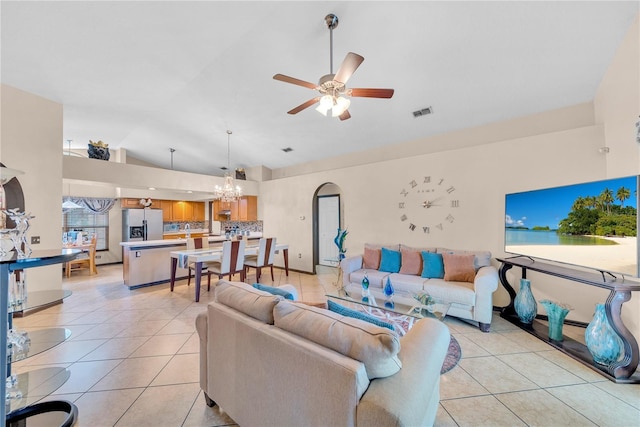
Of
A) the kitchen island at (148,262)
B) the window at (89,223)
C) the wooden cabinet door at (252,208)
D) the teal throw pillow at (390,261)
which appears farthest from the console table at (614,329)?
the window at (89,223)

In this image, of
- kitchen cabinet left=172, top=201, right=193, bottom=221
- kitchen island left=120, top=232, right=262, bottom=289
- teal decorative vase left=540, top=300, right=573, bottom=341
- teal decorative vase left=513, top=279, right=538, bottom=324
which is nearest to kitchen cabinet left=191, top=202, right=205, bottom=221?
kitchen cabinet left=172, top=201, right=193, bottom=221

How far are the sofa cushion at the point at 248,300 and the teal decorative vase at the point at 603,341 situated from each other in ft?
9.16

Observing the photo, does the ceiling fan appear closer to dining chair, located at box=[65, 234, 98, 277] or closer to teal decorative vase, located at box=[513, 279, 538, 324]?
teal decorative vase, located at box=[513, 279, 538, 324]

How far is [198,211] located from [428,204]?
7680mm

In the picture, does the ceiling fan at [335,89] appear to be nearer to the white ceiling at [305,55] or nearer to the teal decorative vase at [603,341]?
the white ceiling at [305,55]

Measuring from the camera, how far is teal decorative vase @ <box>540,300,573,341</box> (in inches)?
105

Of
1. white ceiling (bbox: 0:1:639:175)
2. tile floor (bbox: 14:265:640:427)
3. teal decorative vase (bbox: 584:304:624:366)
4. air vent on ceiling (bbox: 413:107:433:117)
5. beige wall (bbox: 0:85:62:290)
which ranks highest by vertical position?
white ceiling (bbox: 0:1:639:175)

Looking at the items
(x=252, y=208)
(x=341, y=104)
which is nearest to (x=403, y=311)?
(x=341, y=104)

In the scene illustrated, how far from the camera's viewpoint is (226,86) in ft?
12.5

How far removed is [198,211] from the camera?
29.6 ft

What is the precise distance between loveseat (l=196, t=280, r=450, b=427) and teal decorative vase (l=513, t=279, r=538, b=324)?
2.31 meters

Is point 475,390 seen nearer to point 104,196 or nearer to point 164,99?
point 164,99

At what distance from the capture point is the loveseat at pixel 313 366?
1.04 m

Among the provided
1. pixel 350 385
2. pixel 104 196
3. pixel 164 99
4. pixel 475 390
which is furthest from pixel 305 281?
pixel 104 196
